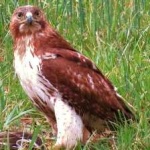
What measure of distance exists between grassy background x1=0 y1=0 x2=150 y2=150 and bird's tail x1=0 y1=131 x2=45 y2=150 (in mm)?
111

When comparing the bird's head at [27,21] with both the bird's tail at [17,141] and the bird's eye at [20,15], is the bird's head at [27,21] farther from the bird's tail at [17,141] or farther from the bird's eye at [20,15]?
the bird's tail at [17,141]

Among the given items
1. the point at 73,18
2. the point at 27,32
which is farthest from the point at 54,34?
the point at 73,18

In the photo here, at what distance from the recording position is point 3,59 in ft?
27.2

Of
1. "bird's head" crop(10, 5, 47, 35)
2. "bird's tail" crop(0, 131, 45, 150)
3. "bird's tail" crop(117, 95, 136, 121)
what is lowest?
"bird's tail" crop(0, 131, 45, 150)

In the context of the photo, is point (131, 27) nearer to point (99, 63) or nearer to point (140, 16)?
point (140, 16)

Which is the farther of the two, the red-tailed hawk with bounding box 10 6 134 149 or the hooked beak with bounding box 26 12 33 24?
the hooked beak with bounding box 26 12 33 24

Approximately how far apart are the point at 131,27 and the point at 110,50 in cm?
45

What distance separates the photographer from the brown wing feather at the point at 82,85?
6660 mm

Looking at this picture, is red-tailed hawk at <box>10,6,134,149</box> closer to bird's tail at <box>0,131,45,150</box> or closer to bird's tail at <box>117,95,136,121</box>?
bird's tail at <box>117,95,136,121</box>

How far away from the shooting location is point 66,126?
21.7 ft

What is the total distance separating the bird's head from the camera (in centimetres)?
689

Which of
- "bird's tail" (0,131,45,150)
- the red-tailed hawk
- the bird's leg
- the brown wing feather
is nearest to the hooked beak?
the red-tailed hawk

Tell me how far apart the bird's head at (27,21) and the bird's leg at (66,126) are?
2.04 ft

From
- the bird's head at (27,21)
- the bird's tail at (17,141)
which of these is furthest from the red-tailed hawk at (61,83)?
the bird's tail at (17,141)
